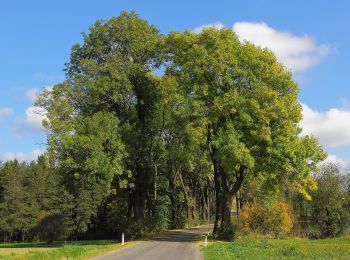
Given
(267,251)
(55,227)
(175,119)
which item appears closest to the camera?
(267,251)

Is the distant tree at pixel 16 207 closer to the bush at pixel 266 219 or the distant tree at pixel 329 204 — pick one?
the bush at pixel 266 219

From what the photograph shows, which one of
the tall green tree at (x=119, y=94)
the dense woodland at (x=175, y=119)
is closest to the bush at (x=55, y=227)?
the dense woodland at (x=175, y=119)

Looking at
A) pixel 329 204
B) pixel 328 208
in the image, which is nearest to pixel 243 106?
pixel 328 208

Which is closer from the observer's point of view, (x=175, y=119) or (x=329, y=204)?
(x=175, y=119)

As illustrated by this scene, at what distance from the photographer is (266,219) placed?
1969 inches

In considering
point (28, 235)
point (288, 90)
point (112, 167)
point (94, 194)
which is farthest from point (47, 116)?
point (28, 235)

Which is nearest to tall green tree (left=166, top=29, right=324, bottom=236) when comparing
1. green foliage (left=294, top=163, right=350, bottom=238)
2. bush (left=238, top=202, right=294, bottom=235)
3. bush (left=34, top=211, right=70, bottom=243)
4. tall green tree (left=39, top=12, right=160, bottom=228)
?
tall green tree (left=39, top=12, right=160, bottom=228)

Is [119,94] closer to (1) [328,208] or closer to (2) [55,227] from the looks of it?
(1) [328,208]

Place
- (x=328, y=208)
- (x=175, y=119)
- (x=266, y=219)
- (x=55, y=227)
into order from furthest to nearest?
(x=55, y=227)
(x=328, y=208)
(x=266, y=219)
(x=175, y=119)

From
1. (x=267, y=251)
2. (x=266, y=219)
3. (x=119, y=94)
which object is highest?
(x=119, y=94)

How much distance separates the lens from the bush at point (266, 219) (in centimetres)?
4962

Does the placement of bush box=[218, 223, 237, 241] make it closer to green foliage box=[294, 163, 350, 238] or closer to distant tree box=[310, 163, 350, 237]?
green foliage box=[294, 163, 350, 238]

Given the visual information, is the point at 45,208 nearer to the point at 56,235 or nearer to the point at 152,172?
the point at 56,235

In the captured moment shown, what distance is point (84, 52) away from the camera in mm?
45500
